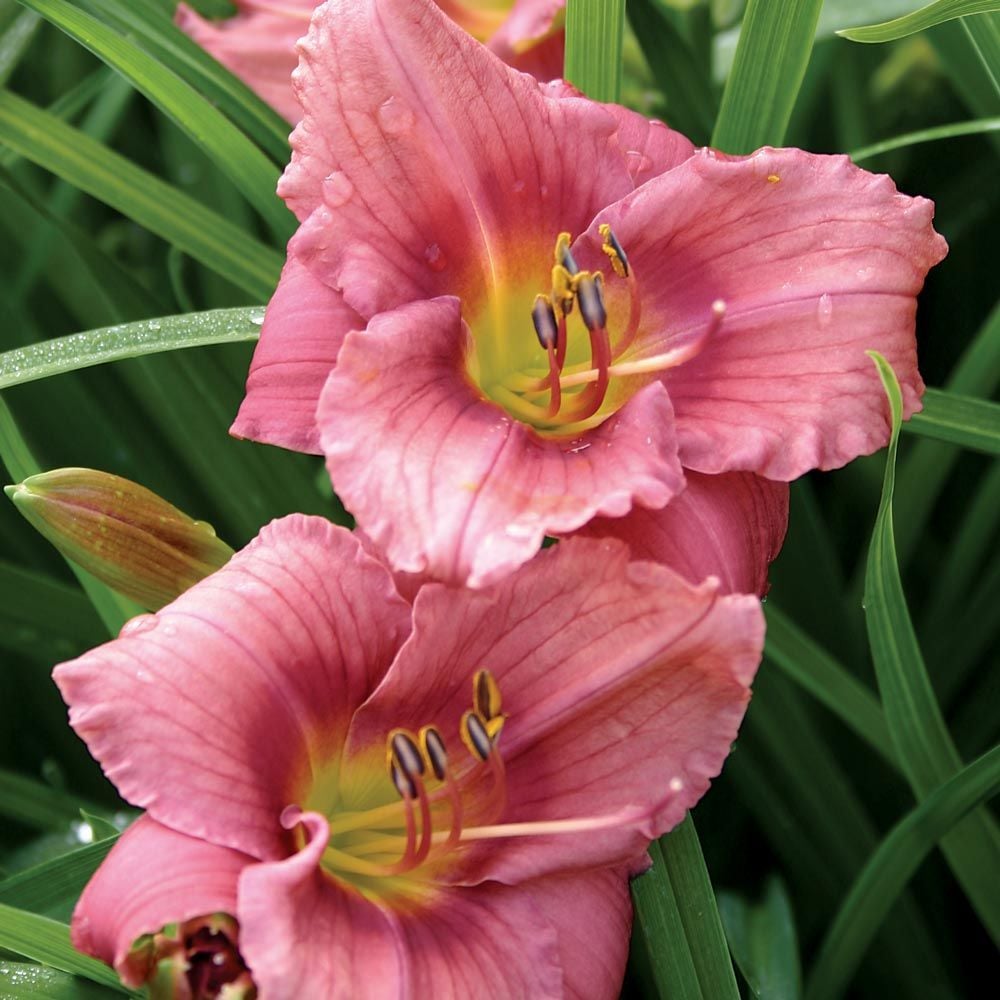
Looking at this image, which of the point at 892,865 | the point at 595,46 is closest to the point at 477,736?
the point at 892,865

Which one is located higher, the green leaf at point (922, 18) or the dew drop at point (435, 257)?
the green leaf at point (922, 18)

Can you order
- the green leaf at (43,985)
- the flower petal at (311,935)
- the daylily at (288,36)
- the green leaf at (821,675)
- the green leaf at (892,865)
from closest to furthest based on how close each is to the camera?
the flower petal at (311,935) < the green leaf at (43,985) < the green leaf at (892,865) < the green leaf at (821,675) < the daylily at (288,36)

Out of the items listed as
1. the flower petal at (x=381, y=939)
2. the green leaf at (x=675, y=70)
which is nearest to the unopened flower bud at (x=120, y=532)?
the flower petal at (x=381, y=939)

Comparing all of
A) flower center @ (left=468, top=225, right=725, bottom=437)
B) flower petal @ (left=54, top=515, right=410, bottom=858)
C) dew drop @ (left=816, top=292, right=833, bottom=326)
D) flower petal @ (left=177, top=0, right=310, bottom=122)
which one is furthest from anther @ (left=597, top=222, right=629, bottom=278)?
flower petal @ (left=177, top=0, right=310, bottom=122)

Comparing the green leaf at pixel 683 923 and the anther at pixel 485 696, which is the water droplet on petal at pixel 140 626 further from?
the green leaf at pixel 683 923

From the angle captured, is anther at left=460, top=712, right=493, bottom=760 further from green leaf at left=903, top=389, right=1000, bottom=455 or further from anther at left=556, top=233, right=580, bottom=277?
green leaf at left=903, top=389, right=1000, bottom=455
